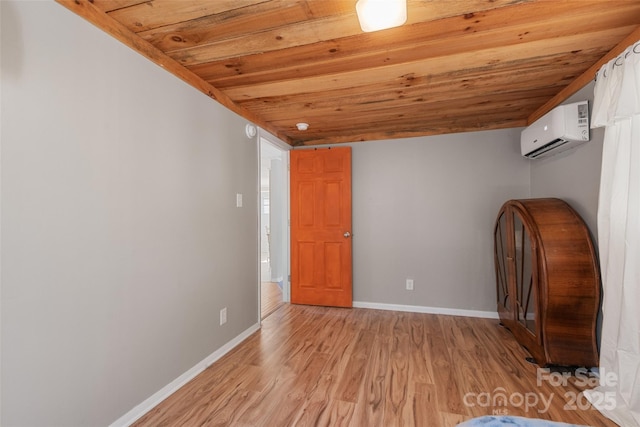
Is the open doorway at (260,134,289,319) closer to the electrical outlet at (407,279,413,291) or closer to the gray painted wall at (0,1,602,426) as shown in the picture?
the gray painted wall at (0,1,602,426)

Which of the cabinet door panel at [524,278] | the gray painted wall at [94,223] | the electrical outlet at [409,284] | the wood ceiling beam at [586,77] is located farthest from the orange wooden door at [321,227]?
the wood ceiling beam at [586,77]

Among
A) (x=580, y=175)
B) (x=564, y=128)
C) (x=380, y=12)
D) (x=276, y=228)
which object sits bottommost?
(x=276, y=228)

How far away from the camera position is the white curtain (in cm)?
149

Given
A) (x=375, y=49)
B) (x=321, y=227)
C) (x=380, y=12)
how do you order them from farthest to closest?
(x=321, y=227) < (x=375, y=49) < (x=380, y=12)

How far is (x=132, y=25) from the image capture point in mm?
1496

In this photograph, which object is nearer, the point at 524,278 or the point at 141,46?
the point at 141,46

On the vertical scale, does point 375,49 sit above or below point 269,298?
above

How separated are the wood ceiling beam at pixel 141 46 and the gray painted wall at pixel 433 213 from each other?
1.89 metres

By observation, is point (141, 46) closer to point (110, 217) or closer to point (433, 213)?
point (110, 217)

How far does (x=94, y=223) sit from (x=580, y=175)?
10.8ft

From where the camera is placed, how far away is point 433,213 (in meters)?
3.30

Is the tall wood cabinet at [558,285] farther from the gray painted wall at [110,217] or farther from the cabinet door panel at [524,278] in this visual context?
the gray painted wall at [110,217]

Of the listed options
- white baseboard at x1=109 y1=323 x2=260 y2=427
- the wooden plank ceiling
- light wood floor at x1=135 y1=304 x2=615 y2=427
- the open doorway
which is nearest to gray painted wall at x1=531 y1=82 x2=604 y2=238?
the wooden plank ceiling

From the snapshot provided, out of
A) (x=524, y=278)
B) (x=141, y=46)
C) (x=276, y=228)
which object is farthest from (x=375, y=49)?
(x=276, y=228)
